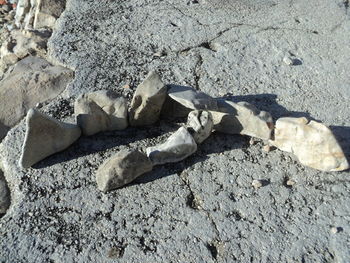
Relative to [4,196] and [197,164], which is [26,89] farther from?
[197,164]

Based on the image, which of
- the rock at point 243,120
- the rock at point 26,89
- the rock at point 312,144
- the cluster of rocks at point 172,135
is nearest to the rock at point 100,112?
the cluster of rocks at point 172,135

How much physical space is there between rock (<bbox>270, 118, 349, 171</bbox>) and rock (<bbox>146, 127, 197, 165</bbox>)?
43 centimetres

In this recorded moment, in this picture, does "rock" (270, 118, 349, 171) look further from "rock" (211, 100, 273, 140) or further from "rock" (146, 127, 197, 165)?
"rock" (146, 127, 197, 165)

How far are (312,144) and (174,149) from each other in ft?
2.03

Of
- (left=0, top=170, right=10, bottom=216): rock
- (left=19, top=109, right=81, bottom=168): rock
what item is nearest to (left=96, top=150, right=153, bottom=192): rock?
(left=19, top=109, right=81, bottom=168): rock

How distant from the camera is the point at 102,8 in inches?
121

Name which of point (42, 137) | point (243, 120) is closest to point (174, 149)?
point (243, 120)

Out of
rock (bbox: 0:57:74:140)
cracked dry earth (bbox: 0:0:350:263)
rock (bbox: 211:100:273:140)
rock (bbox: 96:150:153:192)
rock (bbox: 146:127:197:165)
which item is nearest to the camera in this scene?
cracked dry earth (bbox: 0:0:350:263)

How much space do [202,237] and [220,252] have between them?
10cm

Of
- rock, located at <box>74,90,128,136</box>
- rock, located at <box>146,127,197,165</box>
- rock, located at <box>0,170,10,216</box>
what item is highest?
rock, located at <box>74,90,128,136</box>

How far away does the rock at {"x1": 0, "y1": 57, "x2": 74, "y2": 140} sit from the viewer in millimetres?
2375

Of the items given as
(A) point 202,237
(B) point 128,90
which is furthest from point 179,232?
(B) point 128,90

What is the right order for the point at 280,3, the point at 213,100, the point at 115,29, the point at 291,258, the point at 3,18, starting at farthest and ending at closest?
the point at 3,18
the point at 280,3
the point at 115,29
the point at 213,100
the point at 291,258

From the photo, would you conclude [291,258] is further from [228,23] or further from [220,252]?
[228,23]
